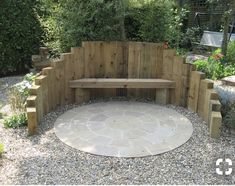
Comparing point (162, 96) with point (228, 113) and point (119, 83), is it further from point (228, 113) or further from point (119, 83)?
point (228, 113)

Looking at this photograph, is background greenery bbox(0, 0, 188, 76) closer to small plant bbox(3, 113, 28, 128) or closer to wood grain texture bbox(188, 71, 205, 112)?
wood grain texture bbox(188, 71, 205, 112)

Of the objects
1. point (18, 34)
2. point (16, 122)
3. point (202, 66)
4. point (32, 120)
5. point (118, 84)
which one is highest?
point (18, 34)

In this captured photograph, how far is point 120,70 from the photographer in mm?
5578

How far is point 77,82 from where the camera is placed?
5.17 metres

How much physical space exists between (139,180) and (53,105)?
7.55 feet

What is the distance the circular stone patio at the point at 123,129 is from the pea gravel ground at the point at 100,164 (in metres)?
0.14

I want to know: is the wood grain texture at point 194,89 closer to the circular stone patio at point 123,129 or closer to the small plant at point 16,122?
the circular stone patio at point 123,129

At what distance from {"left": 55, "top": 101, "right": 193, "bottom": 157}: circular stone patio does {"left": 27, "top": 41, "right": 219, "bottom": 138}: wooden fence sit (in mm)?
322

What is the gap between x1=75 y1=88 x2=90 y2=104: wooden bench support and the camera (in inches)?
208

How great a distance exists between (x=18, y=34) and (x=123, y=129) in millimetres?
3593

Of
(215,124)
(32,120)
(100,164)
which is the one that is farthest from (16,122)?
(215,124)

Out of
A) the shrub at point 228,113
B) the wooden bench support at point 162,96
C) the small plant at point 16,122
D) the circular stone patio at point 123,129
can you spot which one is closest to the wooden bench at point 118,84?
the wooden bench support at point 162,96

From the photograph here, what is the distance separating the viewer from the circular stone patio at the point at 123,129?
12.4 feet

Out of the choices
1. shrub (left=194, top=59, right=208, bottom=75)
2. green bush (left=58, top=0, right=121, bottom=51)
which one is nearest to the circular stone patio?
green bush (left=58, top=0, right=121, bottom=51)
